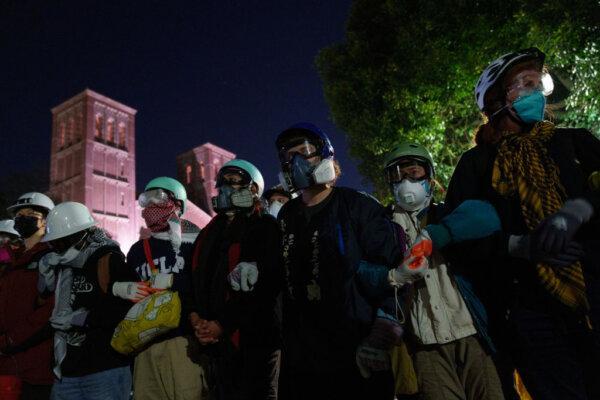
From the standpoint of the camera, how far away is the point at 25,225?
510 centimetres

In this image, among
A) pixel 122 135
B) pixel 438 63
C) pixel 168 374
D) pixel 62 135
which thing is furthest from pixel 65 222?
pixel 62 135

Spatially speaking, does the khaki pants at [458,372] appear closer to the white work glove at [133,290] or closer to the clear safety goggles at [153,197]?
the white work glove at [133,290]

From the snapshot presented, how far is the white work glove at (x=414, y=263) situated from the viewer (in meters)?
2.27

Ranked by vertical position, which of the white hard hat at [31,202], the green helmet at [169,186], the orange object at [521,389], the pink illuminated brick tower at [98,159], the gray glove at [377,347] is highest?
the pink illuminated brick tower at [98,159]

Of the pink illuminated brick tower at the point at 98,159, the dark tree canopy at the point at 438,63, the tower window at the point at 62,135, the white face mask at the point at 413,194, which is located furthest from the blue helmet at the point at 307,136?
the tower window at the point at 62,135

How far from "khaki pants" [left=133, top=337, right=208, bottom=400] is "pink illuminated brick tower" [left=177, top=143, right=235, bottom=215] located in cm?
6666

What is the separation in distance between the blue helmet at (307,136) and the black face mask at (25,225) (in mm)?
3804

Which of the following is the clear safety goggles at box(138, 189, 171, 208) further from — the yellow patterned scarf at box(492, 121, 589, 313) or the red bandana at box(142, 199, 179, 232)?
the yellow patterned scarf at box(492, 121, 589, 313)

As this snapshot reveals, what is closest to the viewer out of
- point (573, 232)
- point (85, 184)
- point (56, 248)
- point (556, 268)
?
point (573, 232)

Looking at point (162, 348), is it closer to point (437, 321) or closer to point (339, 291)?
point (339, 291)

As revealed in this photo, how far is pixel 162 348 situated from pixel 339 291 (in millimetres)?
1750

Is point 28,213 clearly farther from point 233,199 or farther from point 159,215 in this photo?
point 233,199

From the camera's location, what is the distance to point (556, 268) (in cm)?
189

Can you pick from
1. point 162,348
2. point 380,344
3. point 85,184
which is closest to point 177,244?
point 162,348
